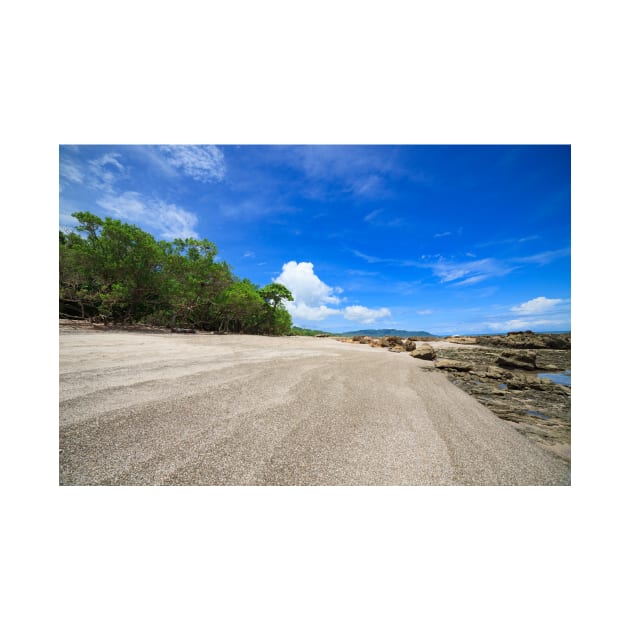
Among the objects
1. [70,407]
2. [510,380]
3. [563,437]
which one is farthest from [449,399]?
[70,407]

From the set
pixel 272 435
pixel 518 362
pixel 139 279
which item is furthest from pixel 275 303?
pixel 272 435

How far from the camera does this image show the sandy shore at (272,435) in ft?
5.47

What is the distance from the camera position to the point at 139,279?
1363 cm

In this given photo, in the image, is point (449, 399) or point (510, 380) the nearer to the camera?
point (449, 399)

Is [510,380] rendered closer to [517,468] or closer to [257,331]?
[517,468]

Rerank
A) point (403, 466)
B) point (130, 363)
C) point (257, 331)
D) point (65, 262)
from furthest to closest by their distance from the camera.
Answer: point (257, 331) < point (65, 262) < point (130, 363) < point (403, 466)

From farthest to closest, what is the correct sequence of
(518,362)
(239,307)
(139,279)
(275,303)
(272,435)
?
(275,303), (239,307), (139,279), (518,362), (272,435)

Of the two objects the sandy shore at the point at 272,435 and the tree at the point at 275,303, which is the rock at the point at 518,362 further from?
the tree at the point at 275,303

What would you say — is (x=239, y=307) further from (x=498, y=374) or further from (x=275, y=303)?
(x=498, y=374)

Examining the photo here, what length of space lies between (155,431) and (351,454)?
63.6 inches

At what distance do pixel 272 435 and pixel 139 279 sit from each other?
1539 cm

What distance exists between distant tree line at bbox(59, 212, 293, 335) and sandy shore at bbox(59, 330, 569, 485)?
38.7 feet

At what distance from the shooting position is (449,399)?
3.45 metres

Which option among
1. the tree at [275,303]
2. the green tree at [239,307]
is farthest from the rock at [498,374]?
the tree at [275,303]
